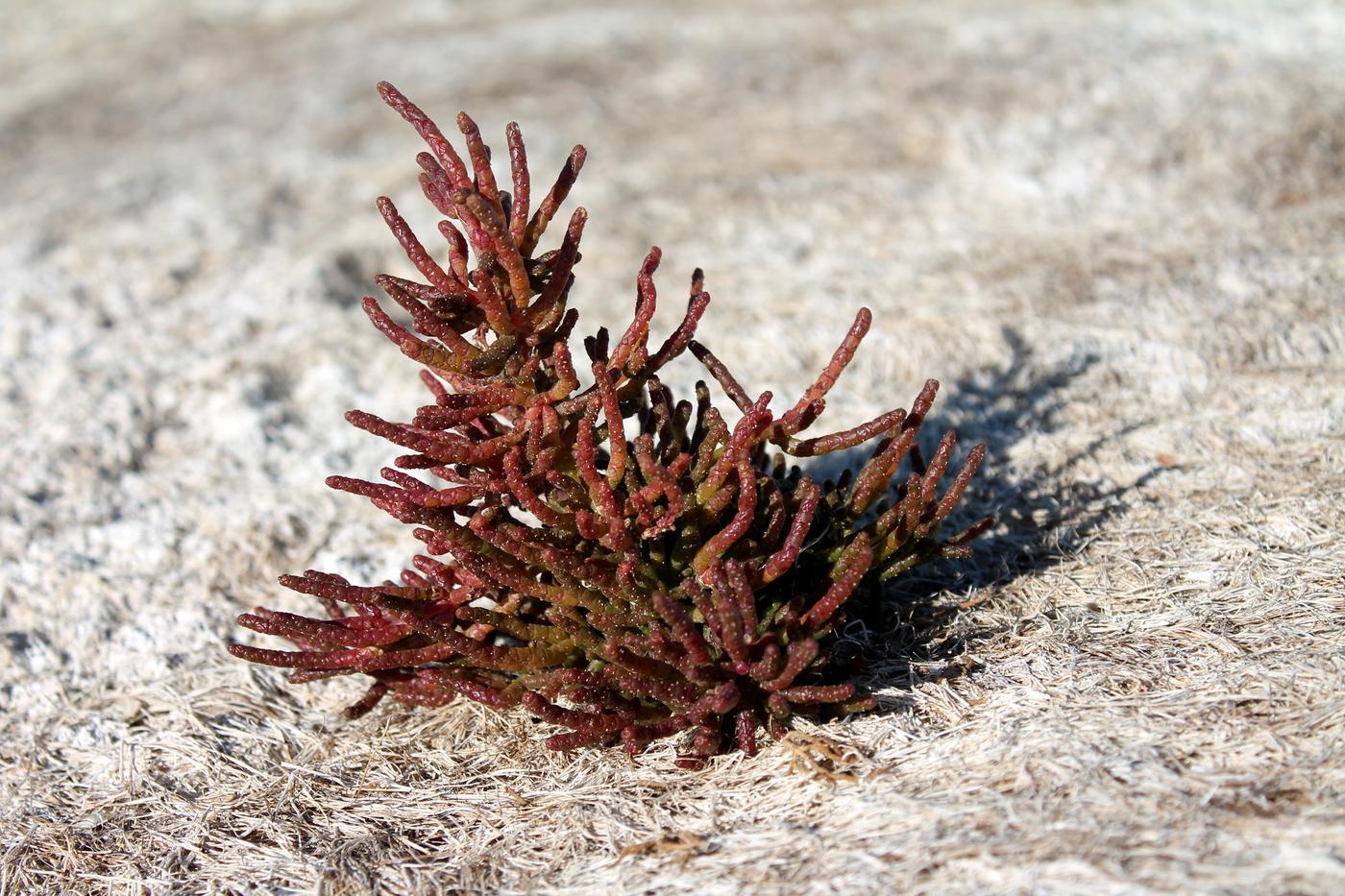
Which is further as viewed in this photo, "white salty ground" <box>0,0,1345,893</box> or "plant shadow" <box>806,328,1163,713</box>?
"plant shadow" <box>806,328,1163,713</box>

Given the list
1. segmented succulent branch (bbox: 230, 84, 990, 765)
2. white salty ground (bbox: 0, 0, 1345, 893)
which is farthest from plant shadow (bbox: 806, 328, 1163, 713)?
segmented succulent branch (bbox: 230, 84, 990, 765)

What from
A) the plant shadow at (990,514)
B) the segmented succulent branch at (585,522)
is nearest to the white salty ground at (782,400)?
the plant shadow at (990,514)

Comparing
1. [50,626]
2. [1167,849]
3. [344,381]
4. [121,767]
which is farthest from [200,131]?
[1167,849]

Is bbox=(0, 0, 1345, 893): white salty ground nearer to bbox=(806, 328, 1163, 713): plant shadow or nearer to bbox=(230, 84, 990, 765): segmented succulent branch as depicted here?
bbox=(806, 328, 1163, 713): plant shadow

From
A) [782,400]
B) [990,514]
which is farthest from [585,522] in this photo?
[782,400]

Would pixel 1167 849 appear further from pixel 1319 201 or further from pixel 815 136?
pixel 815 136

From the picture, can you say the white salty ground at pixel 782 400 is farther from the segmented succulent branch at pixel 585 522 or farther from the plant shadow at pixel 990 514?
the segmented succulent branch at pixel 585 522
